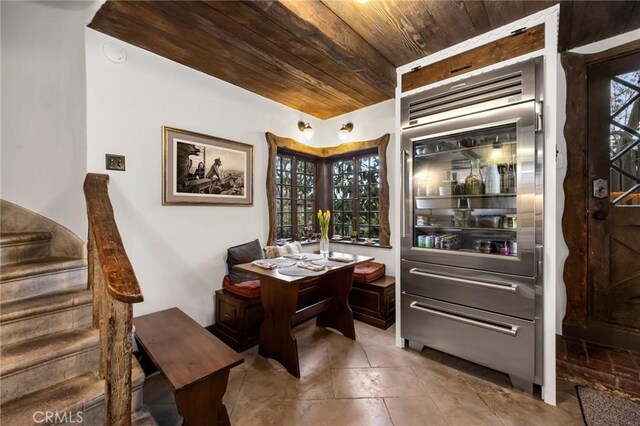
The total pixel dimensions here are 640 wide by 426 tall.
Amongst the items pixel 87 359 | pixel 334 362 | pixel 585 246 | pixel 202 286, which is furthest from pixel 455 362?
pixel 87 359

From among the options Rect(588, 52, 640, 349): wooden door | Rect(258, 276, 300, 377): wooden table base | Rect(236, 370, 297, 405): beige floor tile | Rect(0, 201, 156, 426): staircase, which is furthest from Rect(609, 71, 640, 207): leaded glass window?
Rect(0, 201, 156, 426): staircase

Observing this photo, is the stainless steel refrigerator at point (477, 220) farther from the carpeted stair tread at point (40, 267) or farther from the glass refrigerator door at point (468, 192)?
the carpeted stair tread at point (40, 267)

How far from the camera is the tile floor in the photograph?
1646 millimetres

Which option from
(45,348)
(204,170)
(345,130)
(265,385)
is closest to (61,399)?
(45,348)

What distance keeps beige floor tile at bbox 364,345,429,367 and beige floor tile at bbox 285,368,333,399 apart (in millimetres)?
435

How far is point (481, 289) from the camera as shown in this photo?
79.3 inches

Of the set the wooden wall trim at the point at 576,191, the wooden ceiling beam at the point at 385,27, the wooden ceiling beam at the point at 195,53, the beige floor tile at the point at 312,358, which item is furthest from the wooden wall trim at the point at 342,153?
the wooden wall trim at the point at 576,191

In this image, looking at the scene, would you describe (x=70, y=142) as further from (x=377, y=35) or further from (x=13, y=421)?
(x=377, y=35)

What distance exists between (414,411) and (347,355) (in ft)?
2.43

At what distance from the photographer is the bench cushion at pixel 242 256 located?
8.84ft

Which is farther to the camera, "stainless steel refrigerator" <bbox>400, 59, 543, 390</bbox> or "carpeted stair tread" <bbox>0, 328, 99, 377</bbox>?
"stainless steel refrigerator" <bbox>400, 59, 543, 390</bbox>

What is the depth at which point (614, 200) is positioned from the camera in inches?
90.5

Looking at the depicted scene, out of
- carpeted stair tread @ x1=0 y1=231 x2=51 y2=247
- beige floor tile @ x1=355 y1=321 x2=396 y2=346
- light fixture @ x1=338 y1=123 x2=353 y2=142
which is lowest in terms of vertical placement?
beige floor tile @ x1=355 y1=321 x2=396 y2=346

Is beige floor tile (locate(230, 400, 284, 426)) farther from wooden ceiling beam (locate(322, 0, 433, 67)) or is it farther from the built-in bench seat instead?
wooden ceiling beam (locate(322, 0, 433, 67))
